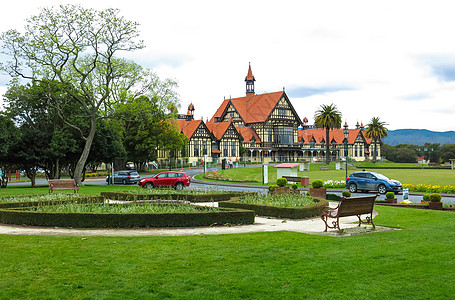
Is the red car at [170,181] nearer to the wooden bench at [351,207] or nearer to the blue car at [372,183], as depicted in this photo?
the blue car at [372,183]

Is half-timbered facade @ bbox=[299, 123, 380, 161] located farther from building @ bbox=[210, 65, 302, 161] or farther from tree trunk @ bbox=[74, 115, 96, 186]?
tree trunk @ bbox=[74, 115, 96, 186]

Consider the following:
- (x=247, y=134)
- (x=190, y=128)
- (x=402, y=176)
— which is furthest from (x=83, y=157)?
(x=247, y=134)

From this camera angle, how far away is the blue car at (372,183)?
2992cm

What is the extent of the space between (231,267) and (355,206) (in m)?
5.89

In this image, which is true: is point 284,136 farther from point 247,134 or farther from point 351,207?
point 351,207

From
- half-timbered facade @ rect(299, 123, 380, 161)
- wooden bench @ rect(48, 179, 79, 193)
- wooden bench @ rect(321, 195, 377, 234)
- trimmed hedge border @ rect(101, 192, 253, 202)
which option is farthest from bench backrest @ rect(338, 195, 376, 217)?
half-timbered facade @ rect(299, 123, 380, 161)

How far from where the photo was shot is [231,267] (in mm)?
7508

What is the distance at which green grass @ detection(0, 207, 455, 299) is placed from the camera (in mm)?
6156

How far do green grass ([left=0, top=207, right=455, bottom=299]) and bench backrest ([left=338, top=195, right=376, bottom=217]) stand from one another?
3.97ft

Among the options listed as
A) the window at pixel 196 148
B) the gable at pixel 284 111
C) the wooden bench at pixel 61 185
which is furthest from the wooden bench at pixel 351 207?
the gable at pixel 284 111

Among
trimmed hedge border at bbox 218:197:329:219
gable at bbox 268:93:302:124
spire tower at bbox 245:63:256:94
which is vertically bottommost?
trimmed hedge border at bbox 218:197:329:219

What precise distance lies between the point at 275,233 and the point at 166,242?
3.09m

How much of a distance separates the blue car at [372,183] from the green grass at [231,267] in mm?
19891

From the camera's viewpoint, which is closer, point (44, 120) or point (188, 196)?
point (188, 196)
